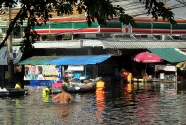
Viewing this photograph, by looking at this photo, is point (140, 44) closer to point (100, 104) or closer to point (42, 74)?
point (42, 74)

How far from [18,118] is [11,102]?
258 inches

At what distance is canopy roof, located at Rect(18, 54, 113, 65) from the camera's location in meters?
36.7

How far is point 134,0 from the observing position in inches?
1622

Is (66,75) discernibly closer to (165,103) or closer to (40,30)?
(40,30)

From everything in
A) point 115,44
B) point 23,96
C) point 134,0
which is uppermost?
point 134,0

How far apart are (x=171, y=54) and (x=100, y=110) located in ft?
66.6

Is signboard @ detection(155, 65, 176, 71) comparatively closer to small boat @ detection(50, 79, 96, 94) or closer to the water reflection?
the water reflection

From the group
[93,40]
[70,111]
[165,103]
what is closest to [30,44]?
[70,111]

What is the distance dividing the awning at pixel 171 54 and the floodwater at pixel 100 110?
10005mm

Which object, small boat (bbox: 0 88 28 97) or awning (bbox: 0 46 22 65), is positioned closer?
small boat (bbox: 0 88 28 97)

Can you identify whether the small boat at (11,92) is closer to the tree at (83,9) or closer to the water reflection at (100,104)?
the water reflection at (100,104)

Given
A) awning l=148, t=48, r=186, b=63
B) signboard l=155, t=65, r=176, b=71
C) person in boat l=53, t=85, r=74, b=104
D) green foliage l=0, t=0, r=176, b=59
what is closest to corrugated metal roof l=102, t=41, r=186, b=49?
awning l=148, t=48, r=186, b=63

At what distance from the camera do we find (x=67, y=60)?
127 feet

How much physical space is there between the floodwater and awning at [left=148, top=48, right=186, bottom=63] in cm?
1001
